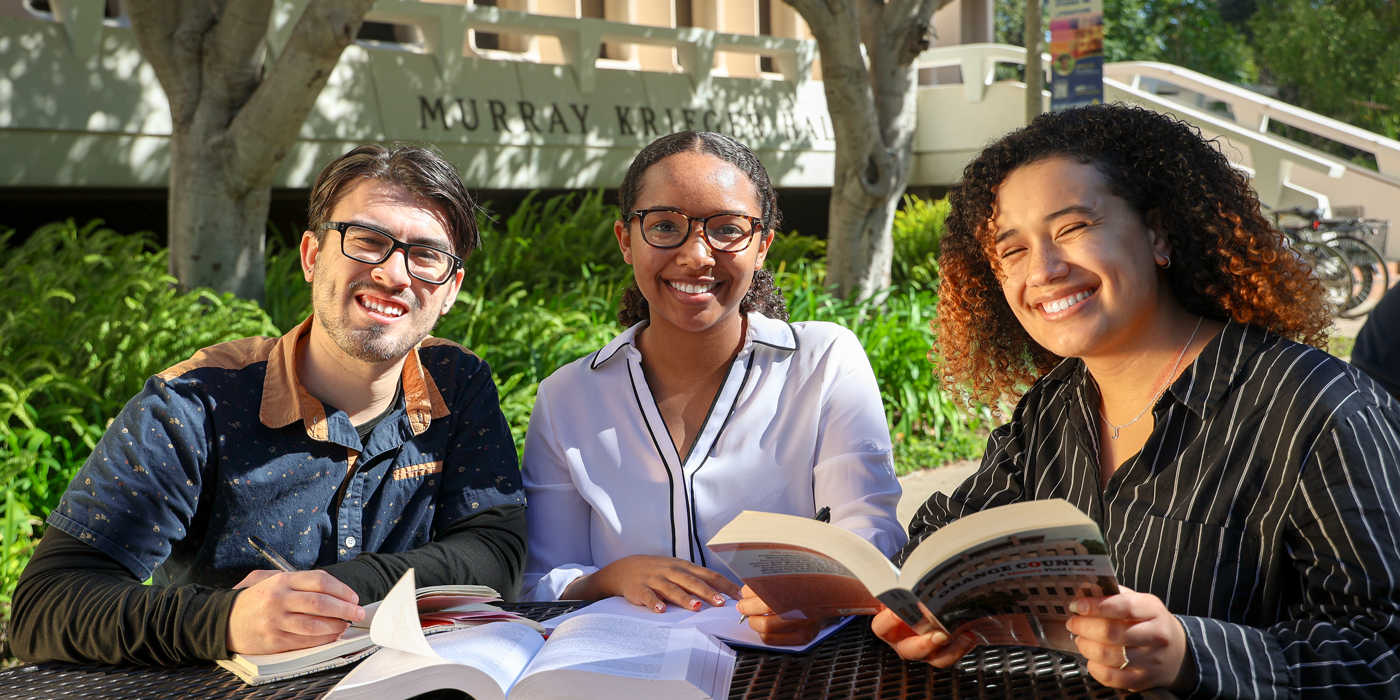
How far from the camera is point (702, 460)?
234 centimetres

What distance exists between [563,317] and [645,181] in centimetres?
352

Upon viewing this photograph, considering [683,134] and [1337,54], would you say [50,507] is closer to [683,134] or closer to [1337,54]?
[683,134]

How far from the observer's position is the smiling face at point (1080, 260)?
5.75ft

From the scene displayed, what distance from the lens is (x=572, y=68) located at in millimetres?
9820

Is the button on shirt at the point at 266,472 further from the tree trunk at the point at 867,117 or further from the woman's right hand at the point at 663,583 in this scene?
the tree trunk at the point at 867,117

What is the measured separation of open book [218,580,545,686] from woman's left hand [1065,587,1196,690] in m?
0.88

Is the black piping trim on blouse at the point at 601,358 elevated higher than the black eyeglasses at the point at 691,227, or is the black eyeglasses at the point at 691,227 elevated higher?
the black eyeglasses at the point at 691,227

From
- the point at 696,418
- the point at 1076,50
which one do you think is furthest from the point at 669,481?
the point at 1076,50

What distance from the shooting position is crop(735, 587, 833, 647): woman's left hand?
167 cm

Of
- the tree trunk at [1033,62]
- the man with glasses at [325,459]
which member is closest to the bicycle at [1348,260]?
the tree trunk at [1033,62]

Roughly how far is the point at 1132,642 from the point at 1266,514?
1.31 feet

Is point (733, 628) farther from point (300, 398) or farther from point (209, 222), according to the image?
point (209, 222)

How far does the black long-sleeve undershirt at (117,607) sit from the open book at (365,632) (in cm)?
9

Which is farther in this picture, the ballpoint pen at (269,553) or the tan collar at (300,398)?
the tan collar at (300,398)
